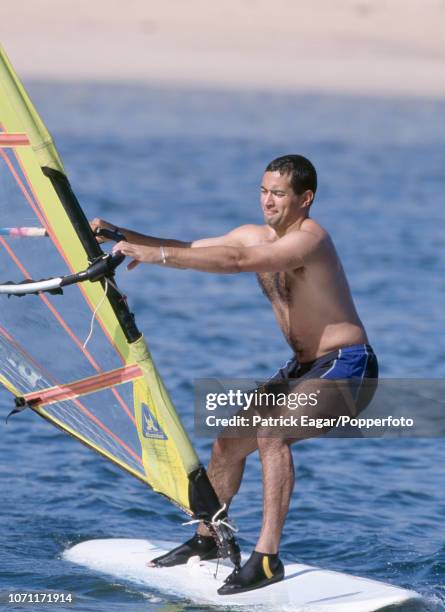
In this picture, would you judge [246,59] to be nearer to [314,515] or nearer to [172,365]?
[172,365]

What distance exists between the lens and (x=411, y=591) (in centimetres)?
606

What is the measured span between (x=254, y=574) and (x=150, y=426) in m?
0.85

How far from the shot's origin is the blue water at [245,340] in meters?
6.99

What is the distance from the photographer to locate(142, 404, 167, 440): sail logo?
5809 millimetres

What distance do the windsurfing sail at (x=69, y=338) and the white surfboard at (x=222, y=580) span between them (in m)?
0.47

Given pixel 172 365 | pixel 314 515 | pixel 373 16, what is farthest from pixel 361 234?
pixel 373 16

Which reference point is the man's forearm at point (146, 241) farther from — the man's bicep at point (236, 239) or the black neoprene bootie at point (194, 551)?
the black neoprene bootie at point (194, 551)

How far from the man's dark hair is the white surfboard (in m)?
1.87

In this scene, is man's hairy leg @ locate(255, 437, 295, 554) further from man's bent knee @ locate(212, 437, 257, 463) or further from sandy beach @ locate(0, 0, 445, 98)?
sandy beach @ locate(0, 0, 445, 98)

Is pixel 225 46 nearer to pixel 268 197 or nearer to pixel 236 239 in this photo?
pixel 236 239

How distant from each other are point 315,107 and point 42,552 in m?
32.3

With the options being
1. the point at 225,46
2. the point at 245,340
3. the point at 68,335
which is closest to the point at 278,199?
the point at 68,335

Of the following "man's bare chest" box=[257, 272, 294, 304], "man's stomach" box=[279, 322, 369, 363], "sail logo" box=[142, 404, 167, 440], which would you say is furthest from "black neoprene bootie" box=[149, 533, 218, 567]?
"man's bare chest" box=[257, 272, 294, 304]

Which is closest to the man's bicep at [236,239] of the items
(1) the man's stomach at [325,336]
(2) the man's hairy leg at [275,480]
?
(1) the man's stomach at [325,336]
